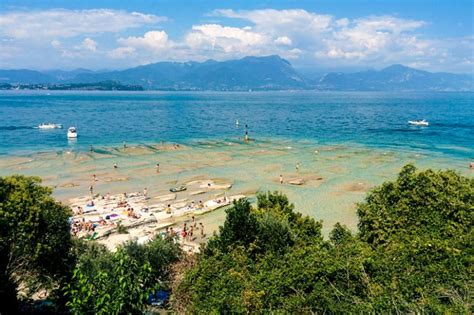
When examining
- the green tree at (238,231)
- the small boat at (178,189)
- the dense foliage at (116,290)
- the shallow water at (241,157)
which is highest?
the dense foliage at (116,290)

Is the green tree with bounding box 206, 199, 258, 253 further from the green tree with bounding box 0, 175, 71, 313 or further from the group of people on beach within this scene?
the group of people on beach

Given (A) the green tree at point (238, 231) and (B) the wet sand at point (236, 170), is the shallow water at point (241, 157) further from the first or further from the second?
(A) the green tree at point (238, 231)

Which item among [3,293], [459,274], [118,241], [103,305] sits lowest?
[118,241]

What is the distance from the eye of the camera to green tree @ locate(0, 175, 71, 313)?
1652cm

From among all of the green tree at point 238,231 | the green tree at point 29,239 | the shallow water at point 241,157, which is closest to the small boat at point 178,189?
the shallow water at point 241,157

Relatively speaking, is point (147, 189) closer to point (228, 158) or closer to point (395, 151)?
point (228, 158)

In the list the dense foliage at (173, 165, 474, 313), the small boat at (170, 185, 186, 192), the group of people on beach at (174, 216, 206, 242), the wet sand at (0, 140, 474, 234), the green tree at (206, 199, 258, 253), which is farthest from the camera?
the small boat at (170, 185, 186, 192)

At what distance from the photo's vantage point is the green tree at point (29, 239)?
16.5m

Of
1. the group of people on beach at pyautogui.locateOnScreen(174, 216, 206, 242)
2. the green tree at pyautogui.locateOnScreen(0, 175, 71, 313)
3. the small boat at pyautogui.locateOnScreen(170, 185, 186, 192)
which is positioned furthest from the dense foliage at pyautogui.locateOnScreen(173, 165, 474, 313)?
the small boat at pyautogui.locateOnScreen(170, 185, 186, 192)

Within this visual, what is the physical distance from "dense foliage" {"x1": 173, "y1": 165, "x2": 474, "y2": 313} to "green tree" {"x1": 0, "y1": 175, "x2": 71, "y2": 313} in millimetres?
5963

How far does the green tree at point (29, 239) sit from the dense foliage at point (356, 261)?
5963 mm

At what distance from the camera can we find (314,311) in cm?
1426

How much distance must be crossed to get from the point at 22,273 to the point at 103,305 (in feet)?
28.3

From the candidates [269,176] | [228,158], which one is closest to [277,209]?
[269,176]
